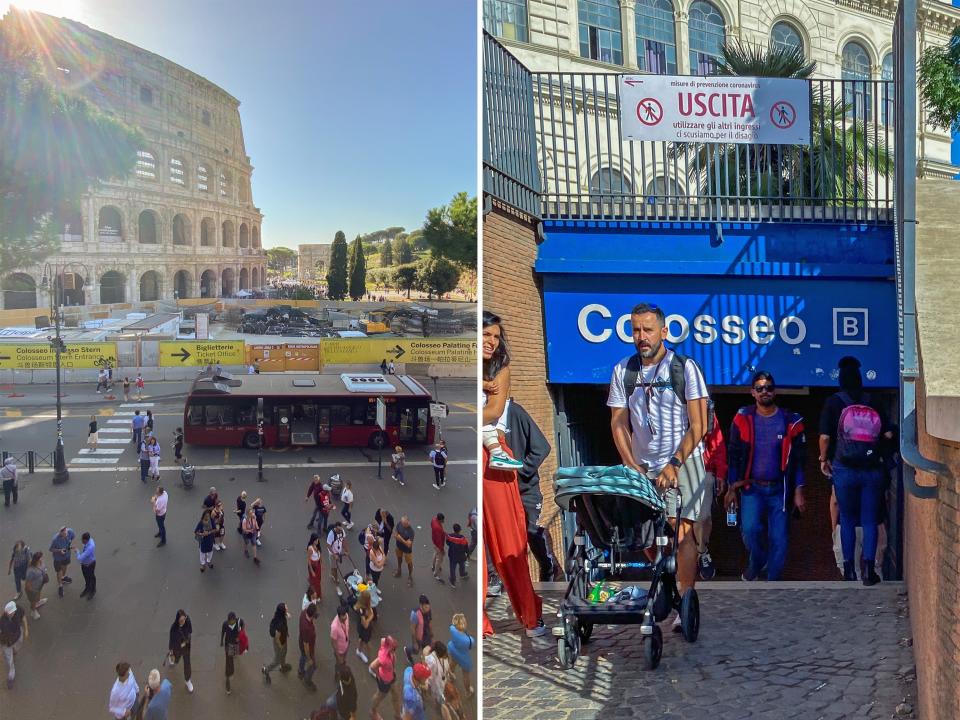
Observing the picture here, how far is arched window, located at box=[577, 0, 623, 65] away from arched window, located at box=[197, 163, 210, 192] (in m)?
5.79

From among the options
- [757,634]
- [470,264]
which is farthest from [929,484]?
[470,264]

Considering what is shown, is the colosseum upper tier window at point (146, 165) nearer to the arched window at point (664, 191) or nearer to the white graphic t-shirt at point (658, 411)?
the white graphic t-shirt at point (658, 411)

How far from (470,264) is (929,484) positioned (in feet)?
8.03

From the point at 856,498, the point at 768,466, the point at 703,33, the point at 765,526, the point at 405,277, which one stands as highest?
the point at 703,33

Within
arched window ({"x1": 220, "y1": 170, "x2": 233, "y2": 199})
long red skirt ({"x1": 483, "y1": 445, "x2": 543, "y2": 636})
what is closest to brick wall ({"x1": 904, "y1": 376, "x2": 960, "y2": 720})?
long red skirt ({"x1": 483, "y1": 445, "x2": 543, "y2": 636})

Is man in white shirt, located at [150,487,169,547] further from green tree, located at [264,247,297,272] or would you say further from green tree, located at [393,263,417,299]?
green tree, located at [393,263,417,299]

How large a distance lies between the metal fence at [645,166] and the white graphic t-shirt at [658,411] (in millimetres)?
1114

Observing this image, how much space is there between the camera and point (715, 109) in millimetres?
5254

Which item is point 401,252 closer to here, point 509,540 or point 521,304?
point 521,304

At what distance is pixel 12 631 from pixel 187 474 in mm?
1006

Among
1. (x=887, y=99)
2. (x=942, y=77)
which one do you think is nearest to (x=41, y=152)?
(x=887, y=99)

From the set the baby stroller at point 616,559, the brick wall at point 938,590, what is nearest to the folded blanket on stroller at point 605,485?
the baby stroller at point 616,559

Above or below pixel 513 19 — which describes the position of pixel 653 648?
below

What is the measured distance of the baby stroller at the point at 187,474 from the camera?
14.8 ft
